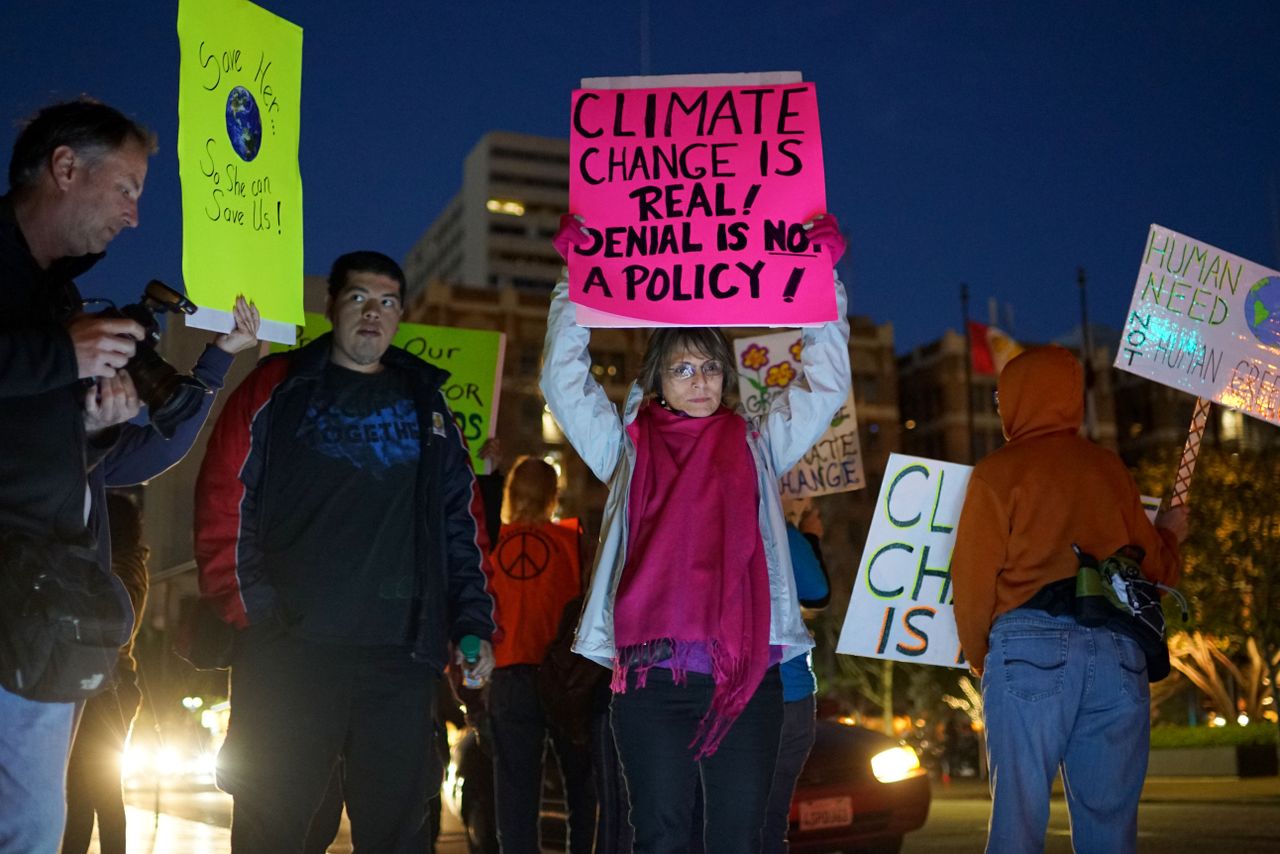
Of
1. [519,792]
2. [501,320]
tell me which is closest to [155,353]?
[519,792]

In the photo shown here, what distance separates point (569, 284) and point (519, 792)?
8.79ft

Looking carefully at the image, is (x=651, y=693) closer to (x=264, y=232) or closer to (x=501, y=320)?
(x=264, y=232)

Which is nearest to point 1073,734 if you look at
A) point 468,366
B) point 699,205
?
point 699,205

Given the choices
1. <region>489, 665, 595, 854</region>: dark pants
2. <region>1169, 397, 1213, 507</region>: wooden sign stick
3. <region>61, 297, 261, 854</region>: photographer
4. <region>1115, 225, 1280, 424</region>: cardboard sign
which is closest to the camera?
<region>61, 297, 261, 854</region>: photographer

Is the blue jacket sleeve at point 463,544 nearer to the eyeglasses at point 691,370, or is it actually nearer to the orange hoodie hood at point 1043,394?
the eyeglasses at point 691,370

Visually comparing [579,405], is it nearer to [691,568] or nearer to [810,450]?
[691,568]

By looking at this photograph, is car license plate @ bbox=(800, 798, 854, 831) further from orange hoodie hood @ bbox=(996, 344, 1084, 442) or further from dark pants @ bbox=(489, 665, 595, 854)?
orange hoodie hood @ bbox=(996, 344, 1084, 442)

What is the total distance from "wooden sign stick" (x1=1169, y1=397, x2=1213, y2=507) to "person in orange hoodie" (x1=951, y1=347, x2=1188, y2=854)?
116 centimetres

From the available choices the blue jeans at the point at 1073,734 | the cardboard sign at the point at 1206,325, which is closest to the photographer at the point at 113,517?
the blue jeans at the point at 1073,734

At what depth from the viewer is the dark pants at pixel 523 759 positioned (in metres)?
6.55

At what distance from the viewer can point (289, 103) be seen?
4836mm

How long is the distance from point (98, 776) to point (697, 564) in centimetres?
311

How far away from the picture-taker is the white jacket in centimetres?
439

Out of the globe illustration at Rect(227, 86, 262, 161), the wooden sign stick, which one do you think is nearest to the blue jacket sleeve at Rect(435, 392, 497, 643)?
the globe illustration at Rect(227, 86, 262, 161)
